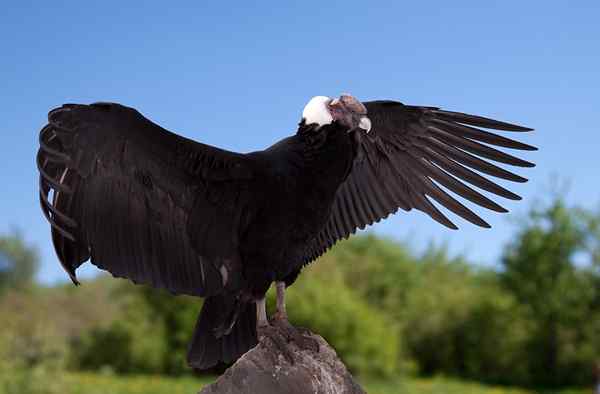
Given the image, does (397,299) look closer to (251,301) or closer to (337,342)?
(337,342)

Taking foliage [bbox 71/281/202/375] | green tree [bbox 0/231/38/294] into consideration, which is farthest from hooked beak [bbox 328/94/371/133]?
green tree [bbox 0/231/38/294]

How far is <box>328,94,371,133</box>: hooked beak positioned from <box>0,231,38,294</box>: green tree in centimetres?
4111

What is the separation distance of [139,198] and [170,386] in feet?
47.8

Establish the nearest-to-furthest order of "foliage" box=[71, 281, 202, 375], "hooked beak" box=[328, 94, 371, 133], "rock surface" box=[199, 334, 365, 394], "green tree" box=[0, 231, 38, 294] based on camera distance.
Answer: "hooked beak" box=[328, 94, 371, 133] < "rock surface" box=[199, 334, 365, 394] < "foliage" box=[71, 281, 202, 375] < "green tree" box=[0, 231, 38, 294]

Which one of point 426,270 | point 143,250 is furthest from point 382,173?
point 426,270

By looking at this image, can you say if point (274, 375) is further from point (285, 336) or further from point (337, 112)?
point (337, 112)

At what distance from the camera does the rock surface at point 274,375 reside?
3.79 meters

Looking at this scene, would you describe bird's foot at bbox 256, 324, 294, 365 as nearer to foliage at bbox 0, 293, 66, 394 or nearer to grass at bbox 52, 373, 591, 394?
foliage at bbox 0, 293, 66, 394

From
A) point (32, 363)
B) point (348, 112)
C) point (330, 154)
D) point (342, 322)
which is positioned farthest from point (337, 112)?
point (342, 322)

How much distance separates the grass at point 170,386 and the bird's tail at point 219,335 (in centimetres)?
1188

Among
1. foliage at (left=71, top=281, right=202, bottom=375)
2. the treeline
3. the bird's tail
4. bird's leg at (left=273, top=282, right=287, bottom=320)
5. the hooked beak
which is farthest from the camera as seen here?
the treeline

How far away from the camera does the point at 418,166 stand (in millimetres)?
4656

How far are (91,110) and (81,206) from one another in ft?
1.63

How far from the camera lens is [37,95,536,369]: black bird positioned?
3566 millimetres
